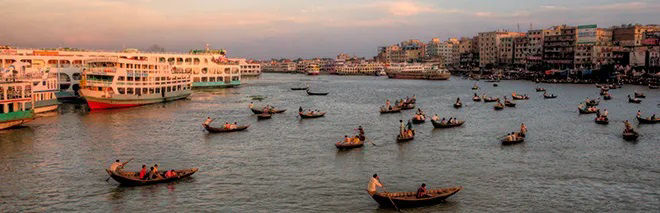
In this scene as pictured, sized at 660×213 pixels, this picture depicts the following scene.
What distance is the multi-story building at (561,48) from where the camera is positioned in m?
139

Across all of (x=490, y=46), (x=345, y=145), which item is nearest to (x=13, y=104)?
(x=345, y=145)

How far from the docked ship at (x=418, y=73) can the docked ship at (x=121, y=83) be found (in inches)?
4122

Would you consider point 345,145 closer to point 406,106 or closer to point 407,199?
point 407,199

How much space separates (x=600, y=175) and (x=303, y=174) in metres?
15.2

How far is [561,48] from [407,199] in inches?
5293

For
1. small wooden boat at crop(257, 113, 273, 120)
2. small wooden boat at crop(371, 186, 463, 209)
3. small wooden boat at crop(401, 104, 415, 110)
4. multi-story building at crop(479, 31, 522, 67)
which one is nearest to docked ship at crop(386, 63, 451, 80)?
multi-story building at crop(479, 31, 522, 67)

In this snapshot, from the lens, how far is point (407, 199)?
70.2 feet

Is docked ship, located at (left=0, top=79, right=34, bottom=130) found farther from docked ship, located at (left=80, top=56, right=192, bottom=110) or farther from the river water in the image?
docked ship, located at (left=80, top=56, right=192, bottom=110)

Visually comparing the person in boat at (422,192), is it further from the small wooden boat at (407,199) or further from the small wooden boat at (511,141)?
the small wooden boat at (511,141)

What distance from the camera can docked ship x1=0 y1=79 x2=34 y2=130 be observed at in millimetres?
38438

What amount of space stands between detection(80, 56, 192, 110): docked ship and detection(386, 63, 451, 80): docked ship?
105 meters

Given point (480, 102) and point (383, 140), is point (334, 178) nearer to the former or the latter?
point (383, 140)

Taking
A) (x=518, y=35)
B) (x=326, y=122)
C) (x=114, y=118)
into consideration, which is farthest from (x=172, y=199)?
(x=518, y=35)

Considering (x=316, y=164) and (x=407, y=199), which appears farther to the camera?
(x=316, y=164)
